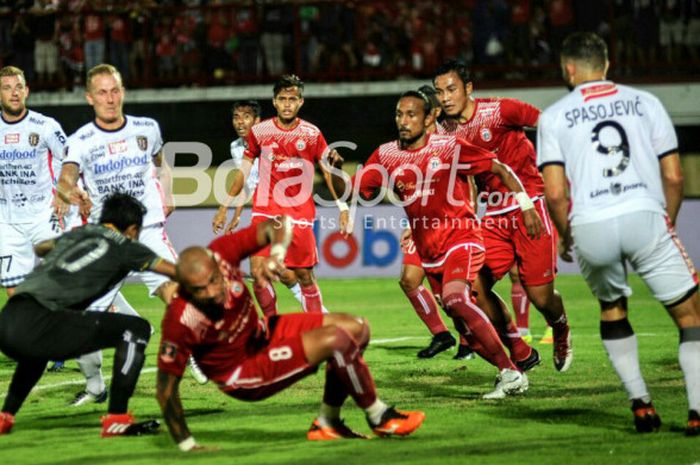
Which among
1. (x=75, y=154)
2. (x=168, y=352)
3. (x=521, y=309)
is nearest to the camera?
(x=168, y=352)

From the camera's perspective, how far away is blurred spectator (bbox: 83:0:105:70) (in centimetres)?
2394

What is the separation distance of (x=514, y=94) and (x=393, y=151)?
541 inches

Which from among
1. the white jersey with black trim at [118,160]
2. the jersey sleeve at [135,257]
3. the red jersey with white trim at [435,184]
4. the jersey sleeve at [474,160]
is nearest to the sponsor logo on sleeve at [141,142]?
the white jersey with black trim at [118,160]

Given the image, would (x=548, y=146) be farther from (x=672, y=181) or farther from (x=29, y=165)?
(x=29, y=165)

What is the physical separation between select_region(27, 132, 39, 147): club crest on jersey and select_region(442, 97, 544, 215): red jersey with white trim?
383 cm

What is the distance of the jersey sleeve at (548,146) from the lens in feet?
24.4

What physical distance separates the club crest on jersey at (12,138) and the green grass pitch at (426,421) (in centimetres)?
211

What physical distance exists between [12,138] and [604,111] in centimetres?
625

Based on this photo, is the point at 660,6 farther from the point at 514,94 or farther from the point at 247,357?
the point at 247,357

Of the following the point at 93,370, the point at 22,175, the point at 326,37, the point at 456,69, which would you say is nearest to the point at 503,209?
the point at 456,69

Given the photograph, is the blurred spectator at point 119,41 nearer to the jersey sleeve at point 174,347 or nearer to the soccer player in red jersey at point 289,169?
the soccer player in red jersey at point 289,169

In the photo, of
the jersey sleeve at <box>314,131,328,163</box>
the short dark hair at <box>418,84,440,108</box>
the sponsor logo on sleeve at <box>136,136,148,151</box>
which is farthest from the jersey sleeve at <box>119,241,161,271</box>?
the jersey sleeve at <box>314,131,328,163</box>

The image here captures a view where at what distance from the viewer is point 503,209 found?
34.3 feet

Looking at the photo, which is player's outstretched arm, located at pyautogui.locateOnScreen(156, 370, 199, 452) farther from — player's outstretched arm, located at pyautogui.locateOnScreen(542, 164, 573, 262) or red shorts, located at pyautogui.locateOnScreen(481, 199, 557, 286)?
red shorts, located at pyautogui.locateOnScreen(481, 199, 557, 286)
